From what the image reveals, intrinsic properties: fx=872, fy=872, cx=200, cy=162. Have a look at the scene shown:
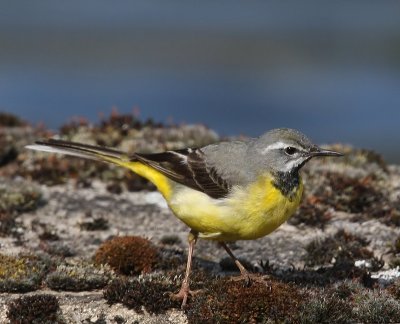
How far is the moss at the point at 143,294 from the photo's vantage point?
11.0 metres

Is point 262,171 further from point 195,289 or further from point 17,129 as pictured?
point 17,129

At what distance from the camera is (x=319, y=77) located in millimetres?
62062

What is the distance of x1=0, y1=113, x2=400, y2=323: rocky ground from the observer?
424 inches

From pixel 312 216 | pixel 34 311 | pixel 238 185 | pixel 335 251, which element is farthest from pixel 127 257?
pixel 312 216

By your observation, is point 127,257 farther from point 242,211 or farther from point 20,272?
point 242,211

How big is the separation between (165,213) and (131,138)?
4.26 m

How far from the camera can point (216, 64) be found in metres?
63.3

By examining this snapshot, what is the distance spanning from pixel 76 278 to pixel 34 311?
4.53 feet

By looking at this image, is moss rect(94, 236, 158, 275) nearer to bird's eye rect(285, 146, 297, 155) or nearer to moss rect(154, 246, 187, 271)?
moss rect(154, 246, 187, 271)

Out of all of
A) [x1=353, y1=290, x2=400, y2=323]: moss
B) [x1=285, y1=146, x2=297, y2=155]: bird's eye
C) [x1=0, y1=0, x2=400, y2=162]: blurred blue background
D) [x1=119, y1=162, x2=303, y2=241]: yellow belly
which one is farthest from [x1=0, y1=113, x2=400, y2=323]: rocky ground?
[x1=0, y1=0, x2=400, y2=162]: blurred blue background

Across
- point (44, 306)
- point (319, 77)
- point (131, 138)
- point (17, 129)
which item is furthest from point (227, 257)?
point (319, 77)

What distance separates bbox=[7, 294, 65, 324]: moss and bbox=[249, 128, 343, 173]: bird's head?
3162mm

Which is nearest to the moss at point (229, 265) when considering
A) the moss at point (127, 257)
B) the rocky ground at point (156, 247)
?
the rocky ground at point (156, 247)

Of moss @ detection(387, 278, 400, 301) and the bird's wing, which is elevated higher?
the bird's wing
